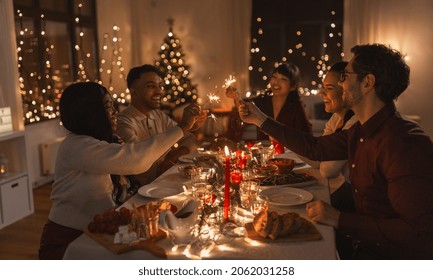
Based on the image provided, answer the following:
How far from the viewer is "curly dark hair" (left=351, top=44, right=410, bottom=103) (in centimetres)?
147

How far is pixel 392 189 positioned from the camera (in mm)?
1359

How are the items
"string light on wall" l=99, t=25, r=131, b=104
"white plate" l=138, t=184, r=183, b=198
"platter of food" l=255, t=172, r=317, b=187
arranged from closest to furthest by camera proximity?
"white plate" l=138, t=184, r=183, b=198
"platter of food" l=255, t=172, r=317, b=187
"string light on wall" l=99, t=25, r=131, b=104

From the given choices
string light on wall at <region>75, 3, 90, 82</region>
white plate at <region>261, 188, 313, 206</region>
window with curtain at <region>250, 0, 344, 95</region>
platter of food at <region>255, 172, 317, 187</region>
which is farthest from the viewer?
window with curtain at <region>250, 0, 344, 95</region>

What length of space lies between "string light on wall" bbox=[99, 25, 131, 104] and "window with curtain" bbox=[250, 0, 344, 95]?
2.09 m

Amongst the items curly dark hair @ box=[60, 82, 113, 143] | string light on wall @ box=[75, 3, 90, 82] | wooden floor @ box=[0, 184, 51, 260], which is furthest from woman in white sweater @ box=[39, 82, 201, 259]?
string light on wall @ box=[75, 3, 90, 82]

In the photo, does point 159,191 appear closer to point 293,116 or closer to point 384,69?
point 384,69

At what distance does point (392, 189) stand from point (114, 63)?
5.75m

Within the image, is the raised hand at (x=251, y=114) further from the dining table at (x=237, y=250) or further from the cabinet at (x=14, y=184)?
the cabinet at (x=14, y=184)

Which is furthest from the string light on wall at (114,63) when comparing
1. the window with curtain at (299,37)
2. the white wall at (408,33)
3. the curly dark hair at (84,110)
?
the curly dark hair at (84,110)

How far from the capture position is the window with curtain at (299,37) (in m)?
6.48

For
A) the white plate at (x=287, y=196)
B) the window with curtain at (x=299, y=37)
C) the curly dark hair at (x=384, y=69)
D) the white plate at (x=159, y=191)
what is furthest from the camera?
the window with curtain at (x=299, y=37)

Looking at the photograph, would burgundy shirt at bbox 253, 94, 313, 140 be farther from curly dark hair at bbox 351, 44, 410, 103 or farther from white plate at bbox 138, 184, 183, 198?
curly dark hair at bbox 351, 44, 410, 103

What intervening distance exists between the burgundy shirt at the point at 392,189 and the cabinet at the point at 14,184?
2.78 m
